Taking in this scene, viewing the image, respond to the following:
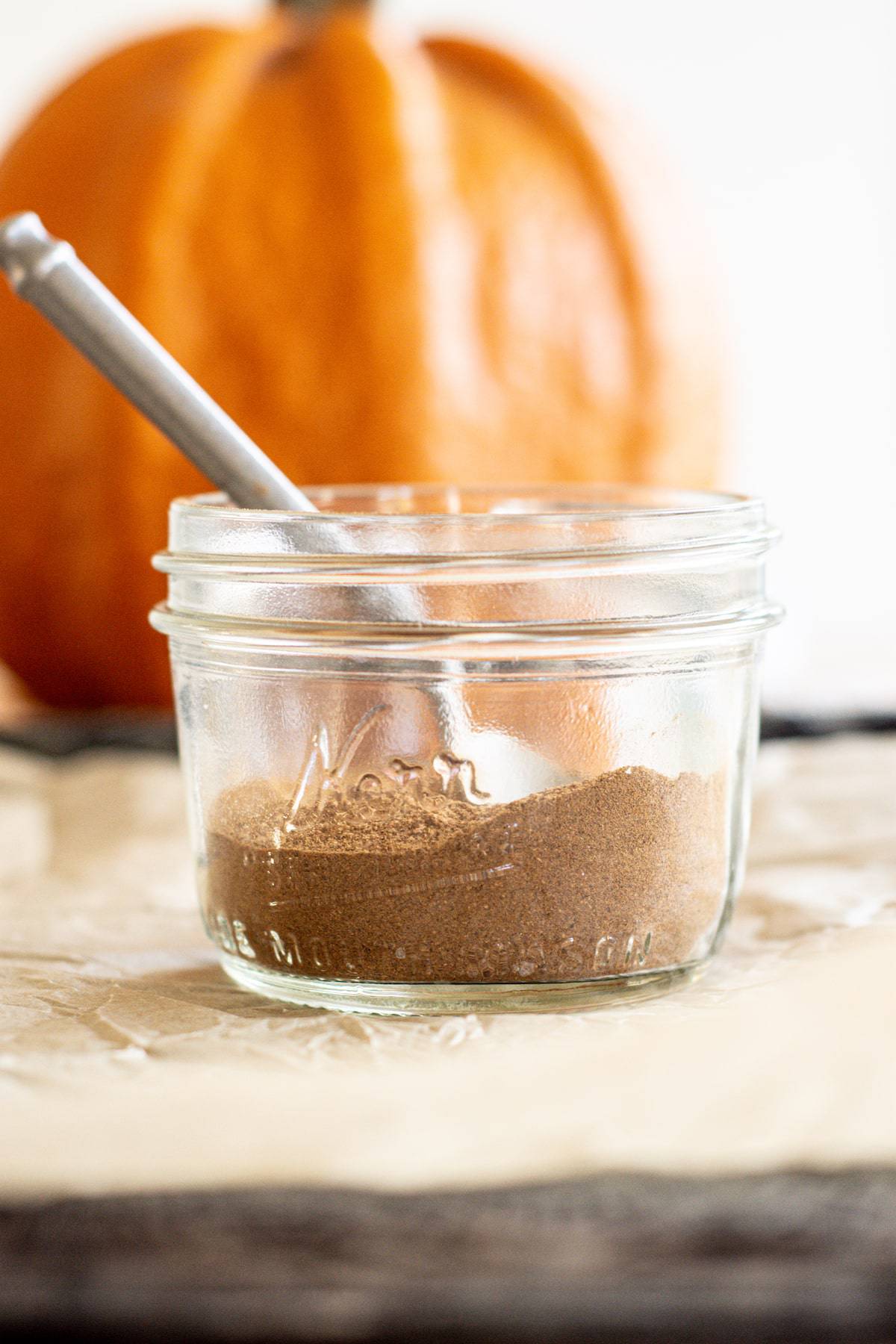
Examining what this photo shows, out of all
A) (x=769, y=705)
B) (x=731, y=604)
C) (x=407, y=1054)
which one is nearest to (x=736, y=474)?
(x=769, y=705)

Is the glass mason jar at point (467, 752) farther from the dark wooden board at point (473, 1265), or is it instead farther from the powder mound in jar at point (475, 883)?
the dark wooden board at point (473, 1265)

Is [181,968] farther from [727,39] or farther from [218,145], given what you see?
[727,39]

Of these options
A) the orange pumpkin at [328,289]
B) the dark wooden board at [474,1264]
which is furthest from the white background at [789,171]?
the dark wooden board at [474,1264]

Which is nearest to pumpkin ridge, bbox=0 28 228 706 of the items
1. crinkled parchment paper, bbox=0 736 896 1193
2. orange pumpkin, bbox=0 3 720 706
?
orange pumpkin, bbox=0 3 720 706

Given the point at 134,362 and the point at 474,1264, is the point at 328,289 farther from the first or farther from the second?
the point at 474,1264

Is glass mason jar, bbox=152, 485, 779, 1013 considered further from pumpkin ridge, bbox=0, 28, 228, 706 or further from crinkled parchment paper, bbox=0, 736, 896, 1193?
Answer: pumpkin ridge, bbox=0, 28, 228, 706
